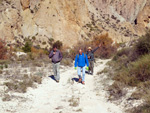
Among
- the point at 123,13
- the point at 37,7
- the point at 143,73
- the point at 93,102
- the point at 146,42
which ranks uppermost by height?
the point at 123,13

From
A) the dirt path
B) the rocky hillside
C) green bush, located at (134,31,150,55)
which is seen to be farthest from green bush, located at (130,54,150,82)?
the rocky hillside

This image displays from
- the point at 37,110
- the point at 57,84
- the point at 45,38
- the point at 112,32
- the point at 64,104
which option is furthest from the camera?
the point at 112,32

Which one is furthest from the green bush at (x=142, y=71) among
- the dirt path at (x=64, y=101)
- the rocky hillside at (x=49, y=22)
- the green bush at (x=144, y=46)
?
the rocky hillside at (x=49, y=22)

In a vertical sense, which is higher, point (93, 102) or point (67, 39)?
point (67, 39)

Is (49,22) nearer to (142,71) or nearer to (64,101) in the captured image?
(142,71)

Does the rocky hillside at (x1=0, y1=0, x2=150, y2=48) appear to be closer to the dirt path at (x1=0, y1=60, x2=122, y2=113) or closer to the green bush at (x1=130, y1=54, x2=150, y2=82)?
the dirt path at (x1=0, y1=60, x2=122, y2=113)

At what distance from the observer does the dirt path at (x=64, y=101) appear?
5.87 metres

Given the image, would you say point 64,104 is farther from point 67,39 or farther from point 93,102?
point 67,39

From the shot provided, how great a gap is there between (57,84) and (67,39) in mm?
25049

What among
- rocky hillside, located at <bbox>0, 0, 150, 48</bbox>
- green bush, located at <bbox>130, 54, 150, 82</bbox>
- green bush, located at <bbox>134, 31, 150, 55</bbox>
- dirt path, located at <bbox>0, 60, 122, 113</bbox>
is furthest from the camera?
rocky hillside, located at <bbox>0, 0, 150, 48</bbox>

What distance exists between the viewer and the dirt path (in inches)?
231

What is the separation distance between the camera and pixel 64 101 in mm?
6820

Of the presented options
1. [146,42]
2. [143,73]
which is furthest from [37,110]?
[146,42]

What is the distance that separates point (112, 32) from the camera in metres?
41.9
